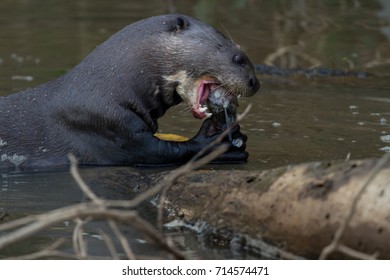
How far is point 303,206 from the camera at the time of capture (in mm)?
3559

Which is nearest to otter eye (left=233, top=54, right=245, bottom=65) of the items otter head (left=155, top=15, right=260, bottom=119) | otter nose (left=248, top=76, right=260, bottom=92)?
otter head (left=155, top=15, right=260, bottom=119)

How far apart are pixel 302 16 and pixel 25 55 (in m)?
3.02

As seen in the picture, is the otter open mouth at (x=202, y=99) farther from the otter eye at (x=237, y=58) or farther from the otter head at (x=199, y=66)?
the otter eye at (x=237, y=58)

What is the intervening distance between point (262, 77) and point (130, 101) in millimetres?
2632

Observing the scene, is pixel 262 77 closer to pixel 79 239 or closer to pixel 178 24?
pixel 178 24

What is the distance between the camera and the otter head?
5.15 m

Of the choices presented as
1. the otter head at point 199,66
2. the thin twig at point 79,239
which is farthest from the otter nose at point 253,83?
the thin twig at point 79,239

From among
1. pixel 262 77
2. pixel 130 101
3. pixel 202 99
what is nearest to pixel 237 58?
pixel 202 99

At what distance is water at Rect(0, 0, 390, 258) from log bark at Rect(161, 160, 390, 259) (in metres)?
0.14

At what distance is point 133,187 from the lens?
15.3 ft

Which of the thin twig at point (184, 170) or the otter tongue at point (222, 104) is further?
the otter tongue at point (222, 104)

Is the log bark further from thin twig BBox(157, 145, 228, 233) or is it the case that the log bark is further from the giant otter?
the giant otter

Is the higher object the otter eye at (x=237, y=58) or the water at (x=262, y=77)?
the otter eye at (x=237, y=58)

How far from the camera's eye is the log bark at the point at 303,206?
3.37m
